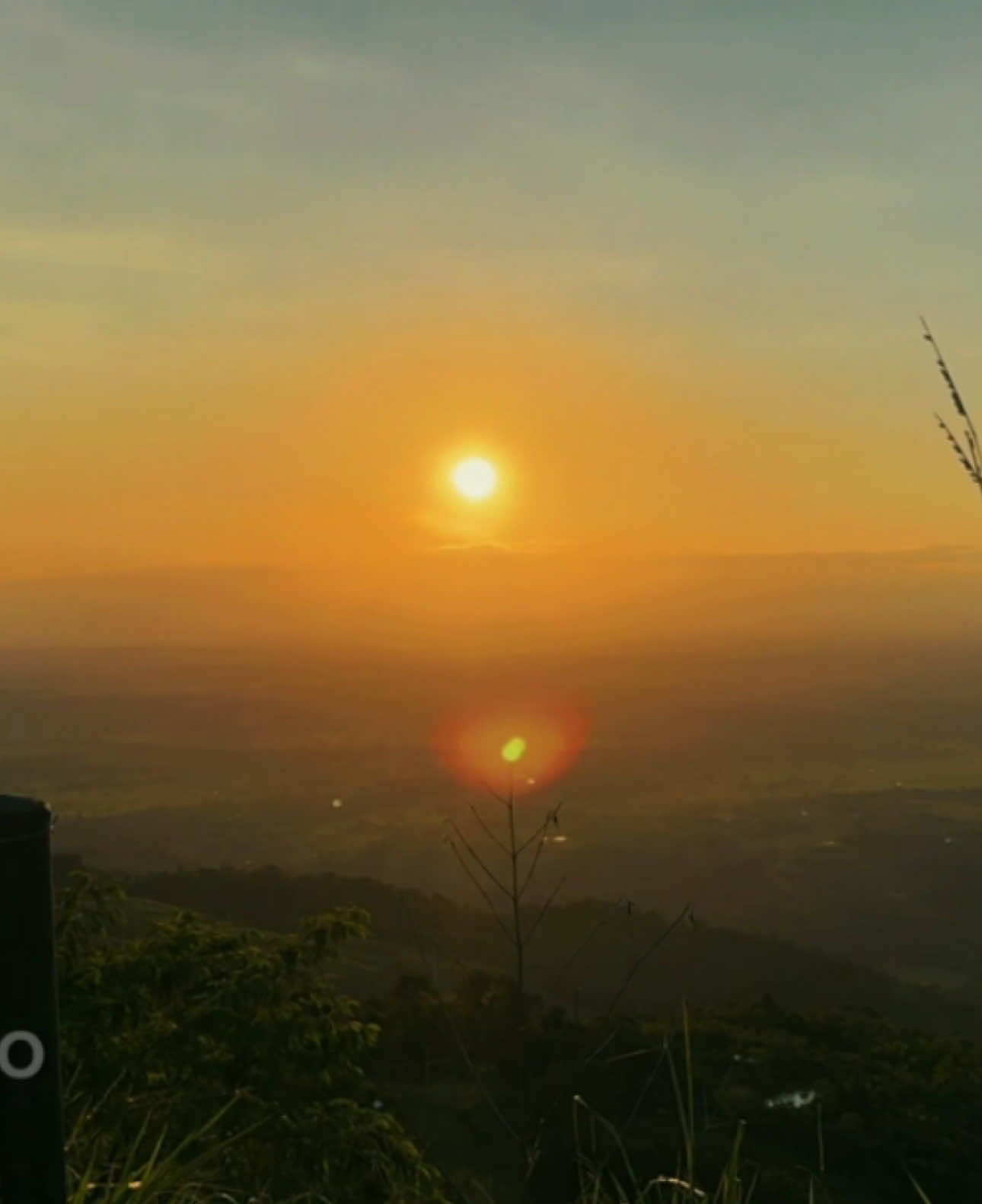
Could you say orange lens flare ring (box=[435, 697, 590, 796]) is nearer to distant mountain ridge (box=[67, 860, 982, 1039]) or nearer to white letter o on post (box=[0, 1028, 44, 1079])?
white letter o on post (box=[0, 1028, 44, 1079])

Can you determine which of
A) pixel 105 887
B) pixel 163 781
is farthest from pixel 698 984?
pixel 163 781

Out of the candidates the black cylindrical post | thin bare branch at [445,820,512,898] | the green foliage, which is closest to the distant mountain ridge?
the green foliage

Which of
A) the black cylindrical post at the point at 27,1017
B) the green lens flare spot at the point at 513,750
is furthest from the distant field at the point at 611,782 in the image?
the black cylindrical post at the point at 27,1017

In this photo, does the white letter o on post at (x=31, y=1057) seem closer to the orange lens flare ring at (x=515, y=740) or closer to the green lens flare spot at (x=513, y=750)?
the orange lens flare ring at (x=515, y=740)

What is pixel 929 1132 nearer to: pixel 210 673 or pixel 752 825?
pixel 752 825

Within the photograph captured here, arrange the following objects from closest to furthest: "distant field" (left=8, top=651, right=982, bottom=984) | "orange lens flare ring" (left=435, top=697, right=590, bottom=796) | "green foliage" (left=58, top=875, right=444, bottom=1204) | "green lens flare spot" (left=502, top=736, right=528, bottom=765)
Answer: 1. "green lens flare spot" (left=502, top=736, right=528, bottom=765)
2. "orange lens flare ring" (left=435, top=697, right=590, bottom=796)
3. "green foliage" (left=58, top=875, right=444, bottom=1204)
4. "distant field" (left=8, top=651, right=982, bottom=984)

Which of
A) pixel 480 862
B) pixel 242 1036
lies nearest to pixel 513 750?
pixel 480 862

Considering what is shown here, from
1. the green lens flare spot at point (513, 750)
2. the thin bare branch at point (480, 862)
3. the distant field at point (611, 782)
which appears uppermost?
the distant field at point (611, 782)
